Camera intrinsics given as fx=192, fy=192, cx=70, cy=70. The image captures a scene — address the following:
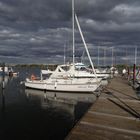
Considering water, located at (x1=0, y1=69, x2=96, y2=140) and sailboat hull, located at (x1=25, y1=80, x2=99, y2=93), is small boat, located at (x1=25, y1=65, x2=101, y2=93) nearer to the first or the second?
sailboat hull, located at (x1=25, y1=80, x2=99, y2=93)

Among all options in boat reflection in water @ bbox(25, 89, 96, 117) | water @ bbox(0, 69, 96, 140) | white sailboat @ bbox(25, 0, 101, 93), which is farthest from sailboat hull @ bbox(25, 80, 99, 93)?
water @ bbox(0, 69, 96, 140)

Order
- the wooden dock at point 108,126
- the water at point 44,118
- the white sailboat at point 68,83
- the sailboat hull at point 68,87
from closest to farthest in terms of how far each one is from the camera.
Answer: the wooden dock at point 108,126 < the water at point 44,118 < the sailboat hull at point 68,87 < the white sailboat at point 68,83

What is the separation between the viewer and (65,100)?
86.6ft

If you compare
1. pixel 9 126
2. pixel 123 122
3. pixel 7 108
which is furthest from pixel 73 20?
pixel 123 122

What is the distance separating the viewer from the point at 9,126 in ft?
52.1

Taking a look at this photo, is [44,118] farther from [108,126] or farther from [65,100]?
[108,126]

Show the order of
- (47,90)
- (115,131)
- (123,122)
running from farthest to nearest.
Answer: (47,90) < (123,122) < (115,131)

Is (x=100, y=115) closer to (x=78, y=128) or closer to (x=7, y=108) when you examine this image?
(x=78, y=128)

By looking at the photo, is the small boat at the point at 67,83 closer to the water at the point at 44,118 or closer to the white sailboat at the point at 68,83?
the white sailboat at the point at 68,83

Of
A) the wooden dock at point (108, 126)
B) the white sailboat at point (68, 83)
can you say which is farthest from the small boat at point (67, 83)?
the wooden dock at point (108, 126)

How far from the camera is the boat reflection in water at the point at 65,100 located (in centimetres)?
2261

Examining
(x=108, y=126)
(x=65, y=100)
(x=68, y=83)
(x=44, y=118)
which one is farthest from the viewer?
(x=68, y=83)

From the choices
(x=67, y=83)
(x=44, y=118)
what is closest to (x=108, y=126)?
(x=44, y=118)

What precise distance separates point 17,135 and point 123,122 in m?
7.58
